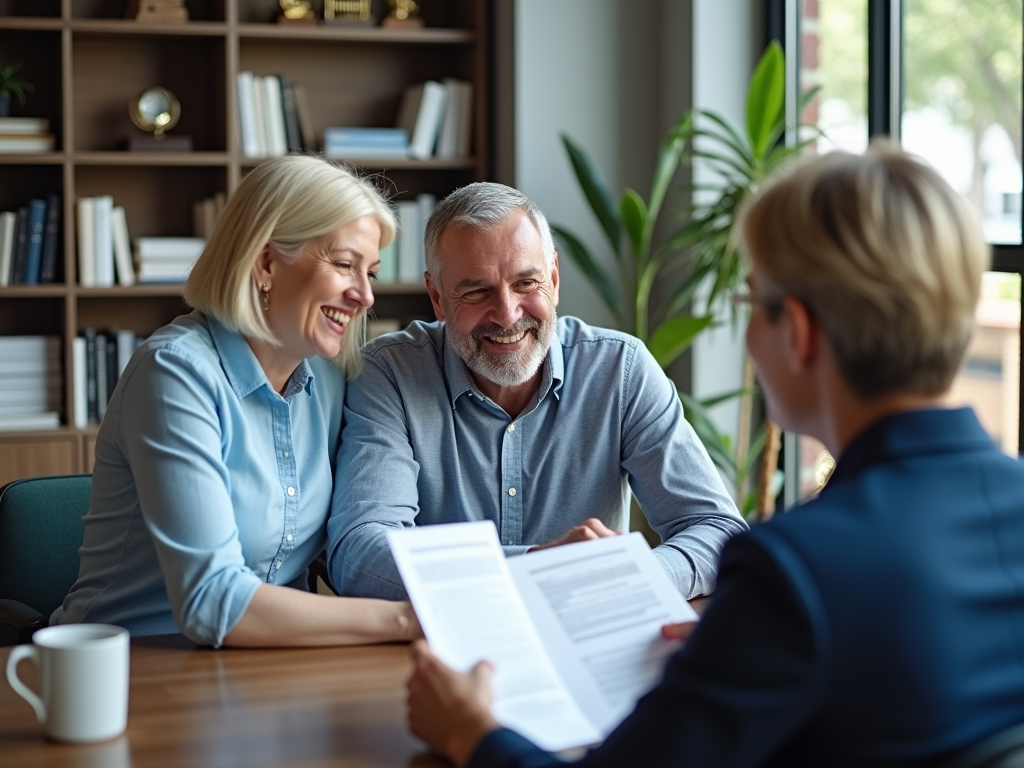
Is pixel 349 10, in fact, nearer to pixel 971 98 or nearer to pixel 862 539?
pixel 971 98

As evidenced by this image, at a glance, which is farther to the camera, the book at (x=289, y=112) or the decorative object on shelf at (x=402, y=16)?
the decorative object on shelf at (x=402, y=16)

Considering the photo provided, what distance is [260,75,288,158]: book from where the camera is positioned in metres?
4.13

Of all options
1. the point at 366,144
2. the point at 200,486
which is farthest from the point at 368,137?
the point at 200,486

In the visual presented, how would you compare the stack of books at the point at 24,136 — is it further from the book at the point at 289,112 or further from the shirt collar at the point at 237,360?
the shirt collar at the point at 237,360

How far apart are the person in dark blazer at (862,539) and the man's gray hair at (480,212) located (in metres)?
0.99

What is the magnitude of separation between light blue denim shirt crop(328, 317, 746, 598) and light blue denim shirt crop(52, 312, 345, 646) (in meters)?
0.10

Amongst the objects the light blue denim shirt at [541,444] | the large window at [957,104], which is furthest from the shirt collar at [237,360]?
the large window at [957,104]

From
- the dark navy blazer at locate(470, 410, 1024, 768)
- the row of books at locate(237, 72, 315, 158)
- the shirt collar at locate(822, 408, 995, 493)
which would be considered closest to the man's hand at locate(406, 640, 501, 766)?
the dark navy blazer at locate(470, 410, 1024, 768)

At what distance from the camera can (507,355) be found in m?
2.00

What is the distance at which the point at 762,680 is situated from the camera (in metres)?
0.85

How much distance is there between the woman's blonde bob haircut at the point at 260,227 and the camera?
181 centimetres

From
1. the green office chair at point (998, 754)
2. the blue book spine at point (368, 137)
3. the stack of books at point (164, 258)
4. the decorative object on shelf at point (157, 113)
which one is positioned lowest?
the green office chair at point (998, 754)

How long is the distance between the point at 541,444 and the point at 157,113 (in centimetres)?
267

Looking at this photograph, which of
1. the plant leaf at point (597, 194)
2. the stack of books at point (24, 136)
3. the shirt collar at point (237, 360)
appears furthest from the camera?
the stack of books at point (24, 136)
